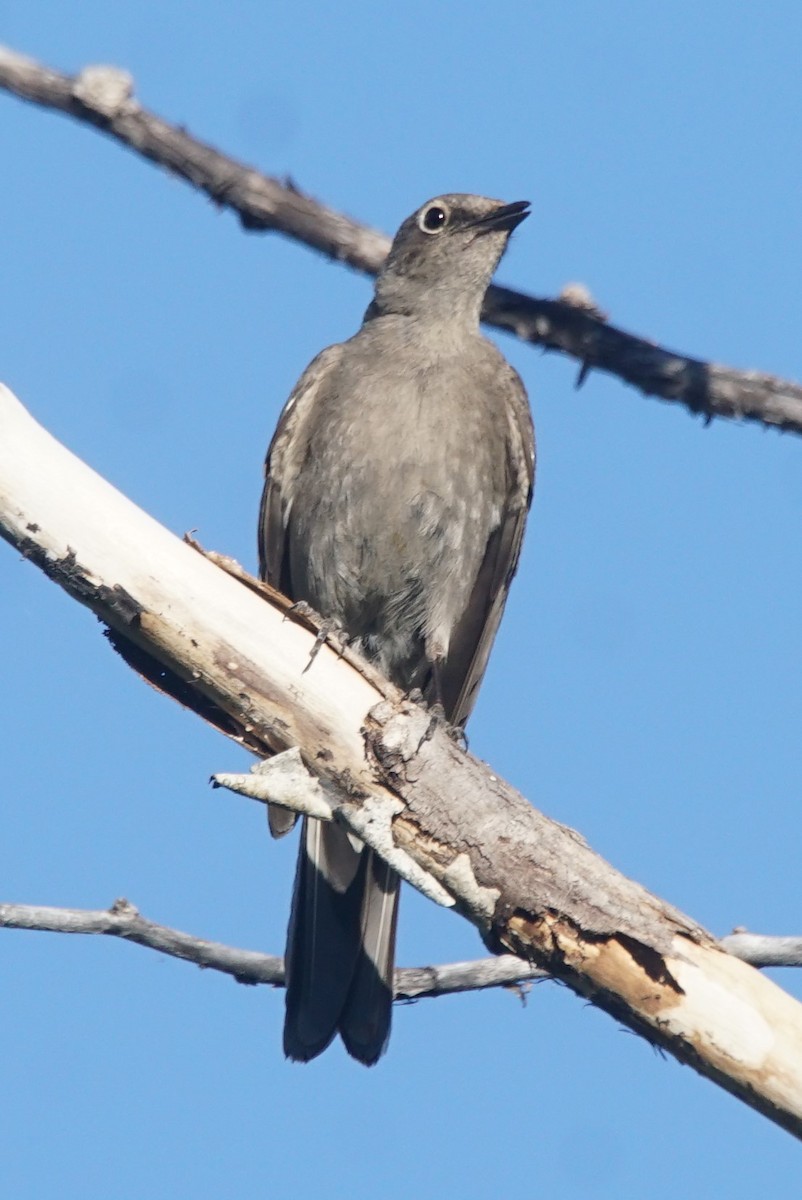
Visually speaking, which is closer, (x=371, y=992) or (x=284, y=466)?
(x=371, y=992)

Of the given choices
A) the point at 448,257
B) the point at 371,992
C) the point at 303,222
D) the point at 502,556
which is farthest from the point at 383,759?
the point at 448,257

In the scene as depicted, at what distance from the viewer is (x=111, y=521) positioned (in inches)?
209

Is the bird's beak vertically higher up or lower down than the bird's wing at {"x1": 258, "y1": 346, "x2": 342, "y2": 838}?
higher up

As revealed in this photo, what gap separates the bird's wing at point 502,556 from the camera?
27.2 ft

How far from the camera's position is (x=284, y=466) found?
8.25 metres

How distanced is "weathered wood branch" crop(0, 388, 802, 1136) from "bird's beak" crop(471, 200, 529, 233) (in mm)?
3700

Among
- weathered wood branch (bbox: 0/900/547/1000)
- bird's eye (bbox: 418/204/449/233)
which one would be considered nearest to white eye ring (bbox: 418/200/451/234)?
bird's eye (bbox: 418/204/449/233)

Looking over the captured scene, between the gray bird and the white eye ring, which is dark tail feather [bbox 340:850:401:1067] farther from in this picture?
the white eye ring

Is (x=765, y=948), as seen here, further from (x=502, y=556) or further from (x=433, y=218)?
(x=433, y=218)

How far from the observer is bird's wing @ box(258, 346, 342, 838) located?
8.25 m

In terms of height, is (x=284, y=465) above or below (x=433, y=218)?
below

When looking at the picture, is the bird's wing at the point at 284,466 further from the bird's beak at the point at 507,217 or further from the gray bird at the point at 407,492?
the bird's beak at the point at 507,217

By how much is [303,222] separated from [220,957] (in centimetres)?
305

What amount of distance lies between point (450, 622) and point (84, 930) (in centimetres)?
317
